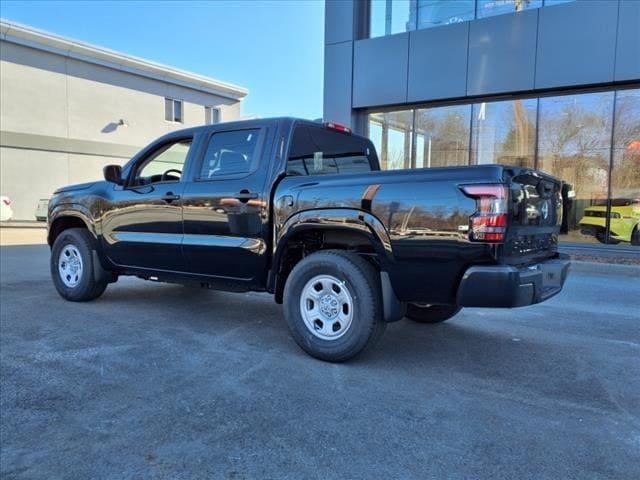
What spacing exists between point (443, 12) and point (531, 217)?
35.0 ft

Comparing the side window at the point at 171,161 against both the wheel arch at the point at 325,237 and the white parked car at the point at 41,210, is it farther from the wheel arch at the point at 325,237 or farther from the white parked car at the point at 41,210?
the white parked car at the point at 41,210

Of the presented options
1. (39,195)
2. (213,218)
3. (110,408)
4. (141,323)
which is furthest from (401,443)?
(39,195)

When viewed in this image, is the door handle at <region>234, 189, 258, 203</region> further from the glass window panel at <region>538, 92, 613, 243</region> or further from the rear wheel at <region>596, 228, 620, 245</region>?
the rear wheel at <region>596, 228, 620, 245</region>

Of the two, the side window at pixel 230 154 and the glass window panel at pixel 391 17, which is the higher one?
the glass window panel at pixel 391 17

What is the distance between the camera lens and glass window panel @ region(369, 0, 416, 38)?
1325 cm

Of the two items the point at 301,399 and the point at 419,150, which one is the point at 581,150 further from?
the point at 301,399

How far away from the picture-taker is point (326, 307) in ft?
13.6

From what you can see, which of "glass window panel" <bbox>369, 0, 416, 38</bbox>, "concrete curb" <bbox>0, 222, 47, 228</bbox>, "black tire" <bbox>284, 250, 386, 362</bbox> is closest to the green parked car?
"glass window panel" <bbox>369, 0, 416, 38</bbox>

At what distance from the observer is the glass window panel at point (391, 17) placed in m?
13.2

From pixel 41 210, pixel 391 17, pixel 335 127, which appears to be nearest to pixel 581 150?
pixel 391 17

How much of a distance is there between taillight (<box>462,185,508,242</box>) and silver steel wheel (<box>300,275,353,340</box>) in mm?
1108

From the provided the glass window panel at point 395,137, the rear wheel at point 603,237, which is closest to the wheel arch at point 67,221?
the glass window panel at point 395,137

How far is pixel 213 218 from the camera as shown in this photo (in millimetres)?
4805

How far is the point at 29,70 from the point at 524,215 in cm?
2645
